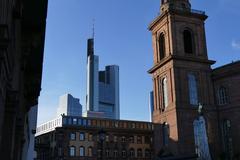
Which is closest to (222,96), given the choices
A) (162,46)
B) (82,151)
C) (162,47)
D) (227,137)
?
(227,137)

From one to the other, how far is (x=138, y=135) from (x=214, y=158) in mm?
36388

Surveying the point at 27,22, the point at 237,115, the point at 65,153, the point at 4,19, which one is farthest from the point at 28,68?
the point at 65,153

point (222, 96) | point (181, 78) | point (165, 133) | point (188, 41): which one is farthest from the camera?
point (188, 41)

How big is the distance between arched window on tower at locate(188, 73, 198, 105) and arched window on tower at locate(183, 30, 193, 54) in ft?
14.0

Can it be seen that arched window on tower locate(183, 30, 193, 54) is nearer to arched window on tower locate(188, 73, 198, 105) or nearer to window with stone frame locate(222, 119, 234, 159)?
arched window on tower locate(188, 73, 198, 105)

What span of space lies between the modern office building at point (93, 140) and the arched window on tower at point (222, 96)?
90.2ft

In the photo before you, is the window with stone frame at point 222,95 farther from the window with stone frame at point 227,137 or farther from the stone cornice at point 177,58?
the stone cornice at point 177,58

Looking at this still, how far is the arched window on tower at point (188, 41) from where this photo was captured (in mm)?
63781

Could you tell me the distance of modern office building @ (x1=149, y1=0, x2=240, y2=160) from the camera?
5775 cm

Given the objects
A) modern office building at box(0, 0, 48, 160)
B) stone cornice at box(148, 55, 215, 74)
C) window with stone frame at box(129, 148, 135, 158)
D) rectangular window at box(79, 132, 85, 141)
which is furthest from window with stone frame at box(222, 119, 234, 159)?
modern office building at box(0, 0, 48, 160)

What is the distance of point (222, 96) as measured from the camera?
61938 millimetres

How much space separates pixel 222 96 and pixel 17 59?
5304 centimetres

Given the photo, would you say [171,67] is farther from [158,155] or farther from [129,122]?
[129,122]

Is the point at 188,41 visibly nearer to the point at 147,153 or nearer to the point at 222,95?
the point at 222,95
